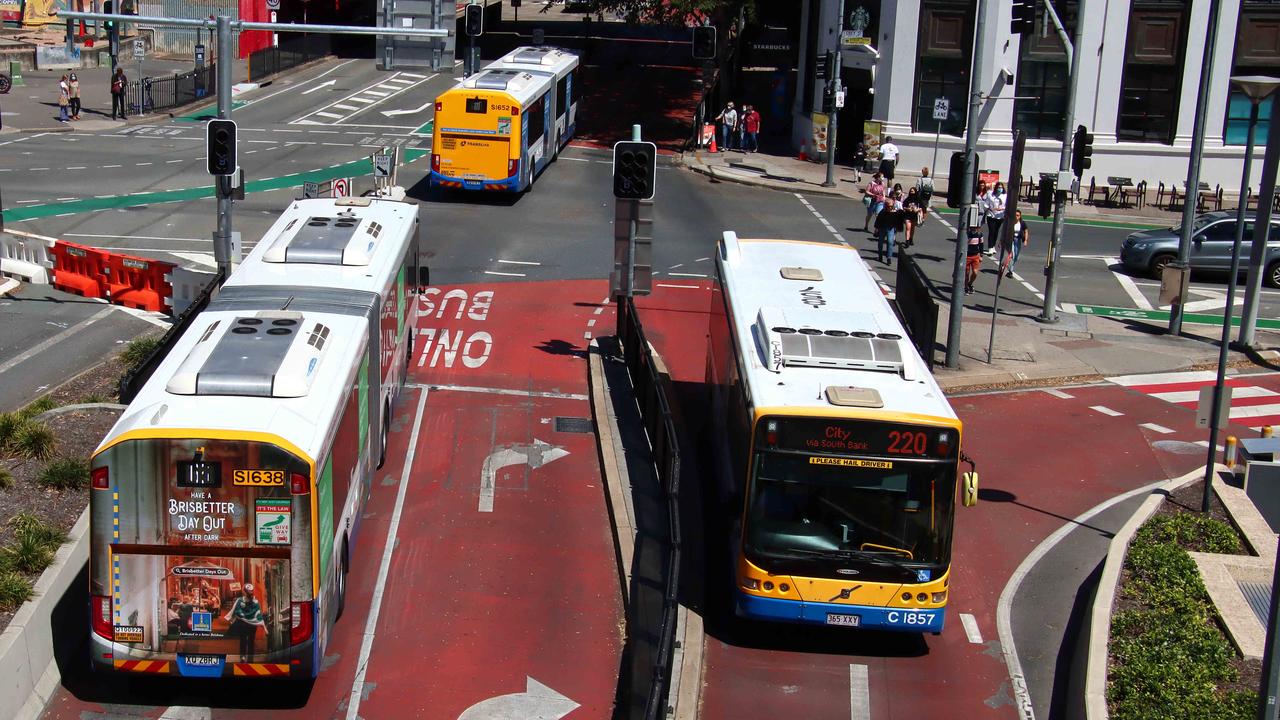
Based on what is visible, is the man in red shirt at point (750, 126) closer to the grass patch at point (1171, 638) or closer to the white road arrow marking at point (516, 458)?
the white road arrow marking at point (516, 458)

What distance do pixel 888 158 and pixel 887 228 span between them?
9.86 m

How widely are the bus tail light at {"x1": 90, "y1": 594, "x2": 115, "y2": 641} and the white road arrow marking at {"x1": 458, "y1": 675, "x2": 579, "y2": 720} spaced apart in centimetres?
357

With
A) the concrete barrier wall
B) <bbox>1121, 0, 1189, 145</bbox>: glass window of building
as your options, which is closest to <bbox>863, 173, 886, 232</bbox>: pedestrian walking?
<bbox>1121, 0, 1189, 145</bbox>: glass window of building

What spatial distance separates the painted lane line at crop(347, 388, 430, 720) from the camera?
14547mm

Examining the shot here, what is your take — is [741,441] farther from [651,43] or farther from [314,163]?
[651,43]

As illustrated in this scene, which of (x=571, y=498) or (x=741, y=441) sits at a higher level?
(x=741, y=441)

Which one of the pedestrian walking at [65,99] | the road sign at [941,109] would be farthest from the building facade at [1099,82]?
the pedestrian walking at [65,99]

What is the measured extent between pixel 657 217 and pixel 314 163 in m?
12.3

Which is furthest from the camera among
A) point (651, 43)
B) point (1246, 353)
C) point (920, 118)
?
point (651, 43)

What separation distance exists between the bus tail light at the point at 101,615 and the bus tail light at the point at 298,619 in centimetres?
170

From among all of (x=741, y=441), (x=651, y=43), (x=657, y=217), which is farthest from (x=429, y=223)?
(x=651, y=43)

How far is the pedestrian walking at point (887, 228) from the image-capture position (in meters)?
35.4

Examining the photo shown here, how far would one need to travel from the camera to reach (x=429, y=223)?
37906 millimetres

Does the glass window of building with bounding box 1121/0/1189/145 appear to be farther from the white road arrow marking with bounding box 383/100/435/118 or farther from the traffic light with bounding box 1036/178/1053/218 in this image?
the white road arrow marking with bounding box 383/100/435/118
